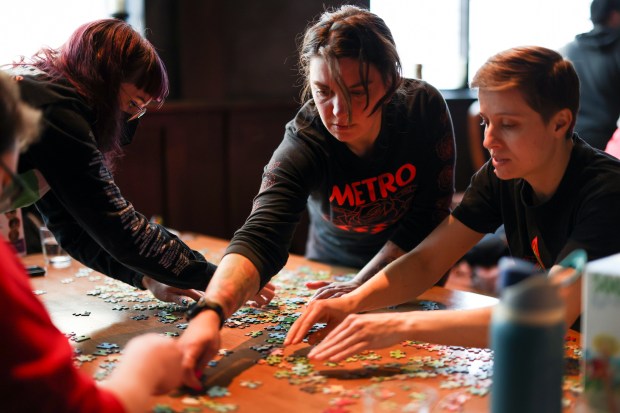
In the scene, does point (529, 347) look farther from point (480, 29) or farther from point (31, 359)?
point (480, 29)

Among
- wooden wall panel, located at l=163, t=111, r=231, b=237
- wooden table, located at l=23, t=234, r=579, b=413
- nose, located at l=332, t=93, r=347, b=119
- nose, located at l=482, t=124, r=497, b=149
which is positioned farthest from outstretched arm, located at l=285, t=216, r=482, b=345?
wooden wall panel, located at l=163, t=111, r=231, b=237

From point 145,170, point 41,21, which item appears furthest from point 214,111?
point 41,21

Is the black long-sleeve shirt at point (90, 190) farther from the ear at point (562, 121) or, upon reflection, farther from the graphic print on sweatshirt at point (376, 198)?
the ear at point (562, 121)

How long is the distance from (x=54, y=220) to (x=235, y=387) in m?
0.93

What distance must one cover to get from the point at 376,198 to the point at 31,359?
55.5 inches

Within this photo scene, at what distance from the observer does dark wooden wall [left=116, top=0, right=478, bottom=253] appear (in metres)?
4.86

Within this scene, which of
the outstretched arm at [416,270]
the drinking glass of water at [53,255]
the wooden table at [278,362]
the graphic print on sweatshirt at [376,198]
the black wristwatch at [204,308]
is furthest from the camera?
the drinking glass of water at [53,255]

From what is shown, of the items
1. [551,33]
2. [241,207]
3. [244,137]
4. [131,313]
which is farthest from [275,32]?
[131,313]

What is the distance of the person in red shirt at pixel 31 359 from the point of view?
3.80ft

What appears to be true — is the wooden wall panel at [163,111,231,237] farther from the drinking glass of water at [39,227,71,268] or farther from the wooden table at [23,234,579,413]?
the wooden table at [23,234,579,413]

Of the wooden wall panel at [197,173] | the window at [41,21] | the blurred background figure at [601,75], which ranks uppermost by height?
the window at [41,21]

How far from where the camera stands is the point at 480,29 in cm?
642

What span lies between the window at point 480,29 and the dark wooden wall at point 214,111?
1423mm

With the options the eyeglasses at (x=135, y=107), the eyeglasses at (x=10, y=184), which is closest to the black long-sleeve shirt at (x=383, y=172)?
the eyeglasses at (x=135, y=107)
